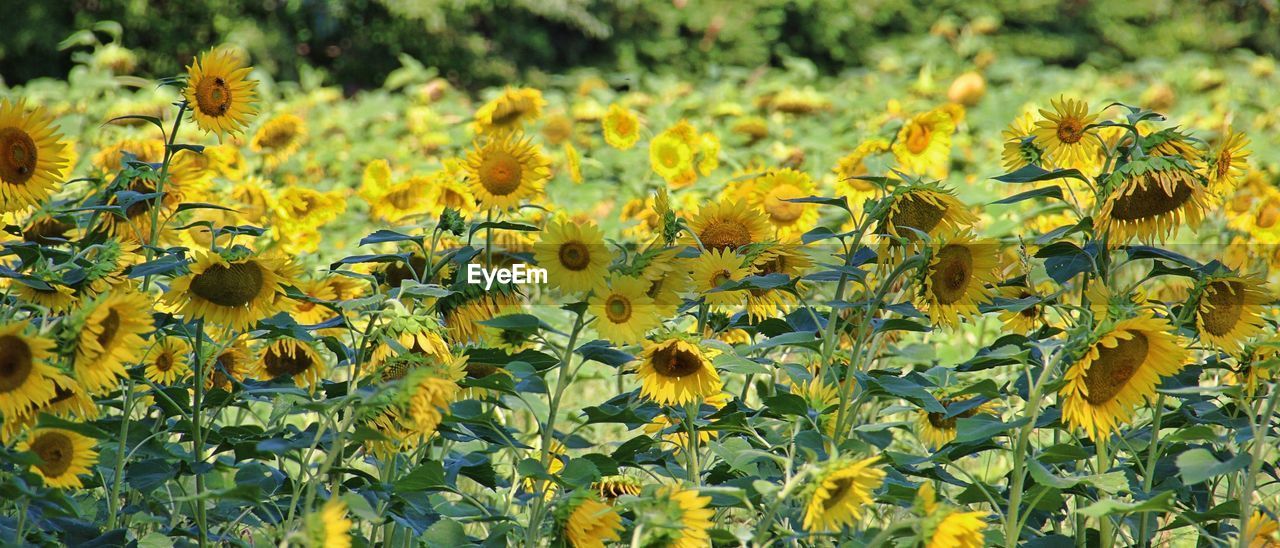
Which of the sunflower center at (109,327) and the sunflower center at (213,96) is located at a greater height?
the sunflower center at (213,96)

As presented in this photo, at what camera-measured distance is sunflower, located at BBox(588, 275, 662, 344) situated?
5.46 feet

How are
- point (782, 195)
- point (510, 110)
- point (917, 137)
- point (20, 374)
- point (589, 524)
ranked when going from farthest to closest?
point (510, 110) → point (917, 137) → point (782, 195) → point (589, 524) → point (20, 374)

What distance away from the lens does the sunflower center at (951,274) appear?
1634 millimetres

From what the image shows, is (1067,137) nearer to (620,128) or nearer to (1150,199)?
(1150,199)

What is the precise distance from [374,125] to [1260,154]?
4.13m

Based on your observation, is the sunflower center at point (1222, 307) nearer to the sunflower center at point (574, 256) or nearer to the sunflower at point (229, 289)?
the sunflower center at point (574, 256)

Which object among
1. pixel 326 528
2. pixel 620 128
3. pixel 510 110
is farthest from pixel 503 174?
pixel 620 128

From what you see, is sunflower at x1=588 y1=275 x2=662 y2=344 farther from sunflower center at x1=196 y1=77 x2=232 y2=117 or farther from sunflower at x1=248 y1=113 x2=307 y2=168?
sunflower at x1=248 y1=113 x2=307 y2=168

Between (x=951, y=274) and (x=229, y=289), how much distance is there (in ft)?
3.07

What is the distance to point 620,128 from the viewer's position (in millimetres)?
3791

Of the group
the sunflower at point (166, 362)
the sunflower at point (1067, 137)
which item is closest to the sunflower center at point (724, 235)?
the sunflower at point (1067, 137)

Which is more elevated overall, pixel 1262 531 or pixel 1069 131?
pixel 1069 131

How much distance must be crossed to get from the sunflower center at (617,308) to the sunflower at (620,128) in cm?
209

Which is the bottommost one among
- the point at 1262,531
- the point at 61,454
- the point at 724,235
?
the point at 1262,531
